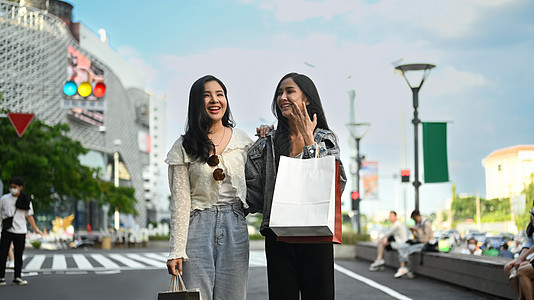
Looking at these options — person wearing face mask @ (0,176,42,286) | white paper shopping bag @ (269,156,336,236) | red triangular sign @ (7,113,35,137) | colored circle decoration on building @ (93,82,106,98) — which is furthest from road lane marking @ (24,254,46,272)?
white paper shopping bag @ (269,156,336,236)

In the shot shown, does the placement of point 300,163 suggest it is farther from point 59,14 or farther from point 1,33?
point 59,14

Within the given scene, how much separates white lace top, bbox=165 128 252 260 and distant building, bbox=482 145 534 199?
41.6 ft

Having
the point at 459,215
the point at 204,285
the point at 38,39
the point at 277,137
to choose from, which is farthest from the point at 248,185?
the point at 459,215

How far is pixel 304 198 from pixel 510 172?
43.5 ft

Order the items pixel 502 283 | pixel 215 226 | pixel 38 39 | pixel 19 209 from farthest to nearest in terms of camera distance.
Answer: pixel 38 39, pixel 19 209, pixel 502 283, pixel 215 226

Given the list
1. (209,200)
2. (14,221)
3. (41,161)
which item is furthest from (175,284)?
(41,161)

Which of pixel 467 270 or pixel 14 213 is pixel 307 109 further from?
pixel 14 213

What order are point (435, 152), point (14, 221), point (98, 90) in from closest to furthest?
point (14, 221)
point (98, 90)
point (435, 152)

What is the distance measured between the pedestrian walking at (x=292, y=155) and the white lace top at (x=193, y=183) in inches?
4.0

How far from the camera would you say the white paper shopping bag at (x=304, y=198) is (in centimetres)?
400

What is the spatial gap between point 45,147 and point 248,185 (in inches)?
1417

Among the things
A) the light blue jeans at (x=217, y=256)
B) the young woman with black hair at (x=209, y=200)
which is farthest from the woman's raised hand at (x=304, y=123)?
the light blue jeans at (x=217, y=256)

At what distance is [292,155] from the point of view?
14.6 feet

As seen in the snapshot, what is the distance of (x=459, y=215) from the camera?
5738 inches
